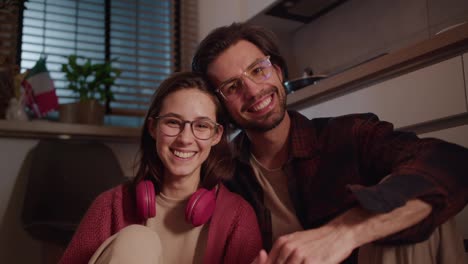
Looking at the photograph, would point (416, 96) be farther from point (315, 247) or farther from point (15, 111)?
point (15, 111)

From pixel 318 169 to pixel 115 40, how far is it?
2000mm

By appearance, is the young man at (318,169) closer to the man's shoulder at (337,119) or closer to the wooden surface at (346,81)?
the man's shoulder at (337,119)

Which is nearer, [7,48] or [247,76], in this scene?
[247,76]

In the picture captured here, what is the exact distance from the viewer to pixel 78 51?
2678 mm

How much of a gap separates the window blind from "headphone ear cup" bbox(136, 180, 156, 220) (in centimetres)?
157

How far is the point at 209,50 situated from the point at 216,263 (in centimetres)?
60

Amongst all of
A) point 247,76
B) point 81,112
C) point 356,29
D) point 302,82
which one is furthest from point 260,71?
point 81,112

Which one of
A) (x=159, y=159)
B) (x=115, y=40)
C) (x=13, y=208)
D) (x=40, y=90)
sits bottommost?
(x=13, y=208)

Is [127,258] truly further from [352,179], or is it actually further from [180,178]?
[352,179]

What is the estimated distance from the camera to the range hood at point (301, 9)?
7.82 feet

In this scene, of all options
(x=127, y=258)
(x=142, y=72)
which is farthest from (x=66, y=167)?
(x=127, y=258)

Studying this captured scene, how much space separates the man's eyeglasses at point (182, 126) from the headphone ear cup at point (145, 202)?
15cm

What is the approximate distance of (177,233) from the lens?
113cm

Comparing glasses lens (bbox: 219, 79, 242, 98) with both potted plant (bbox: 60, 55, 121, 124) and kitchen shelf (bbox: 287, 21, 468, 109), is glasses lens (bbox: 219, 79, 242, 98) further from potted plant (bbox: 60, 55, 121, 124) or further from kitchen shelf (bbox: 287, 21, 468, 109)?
potted plant (bbox: 60, 55, 121, 124)
